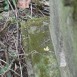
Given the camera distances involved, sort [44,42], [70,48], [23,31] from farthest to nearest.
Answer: [23,31] → [44,42] → [70,48]

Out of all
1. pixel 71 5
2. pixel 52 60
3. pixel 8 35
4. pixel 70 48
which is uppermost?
pixel 71 5

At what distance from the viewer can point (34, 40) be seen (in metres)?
1.99

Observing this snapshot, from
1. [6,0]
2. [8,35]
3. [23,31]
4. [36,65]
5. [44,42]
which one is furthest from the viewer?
[6,0]

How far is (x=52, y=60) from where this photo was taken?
5.97 feet

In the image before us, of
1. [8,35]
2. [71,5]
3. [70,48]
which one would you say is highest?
[71,5]

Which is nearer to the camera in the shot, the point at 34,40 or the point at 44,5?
the point at 34,40

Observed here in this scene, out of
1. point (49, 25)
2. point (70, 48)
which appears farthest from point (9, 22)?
point (70, 48)

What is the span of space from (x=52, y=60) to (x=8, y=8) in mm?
1123

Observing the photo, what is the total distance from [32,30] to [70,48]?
0.82m

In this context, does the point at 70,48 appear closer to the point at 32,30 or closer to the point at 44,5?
the point at 32,30

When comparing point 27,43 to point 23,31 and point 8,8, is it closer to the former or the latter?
point 23,31

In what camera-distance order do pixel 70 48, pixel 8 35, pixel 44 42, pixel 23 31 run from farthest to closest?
pixel 8 35, pixel 23 31, pixel 44 42, pixel 70 48

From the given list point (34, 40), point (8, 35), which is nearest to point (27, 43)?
point (34, 40)

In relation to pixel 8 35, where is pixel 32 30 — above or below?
above
